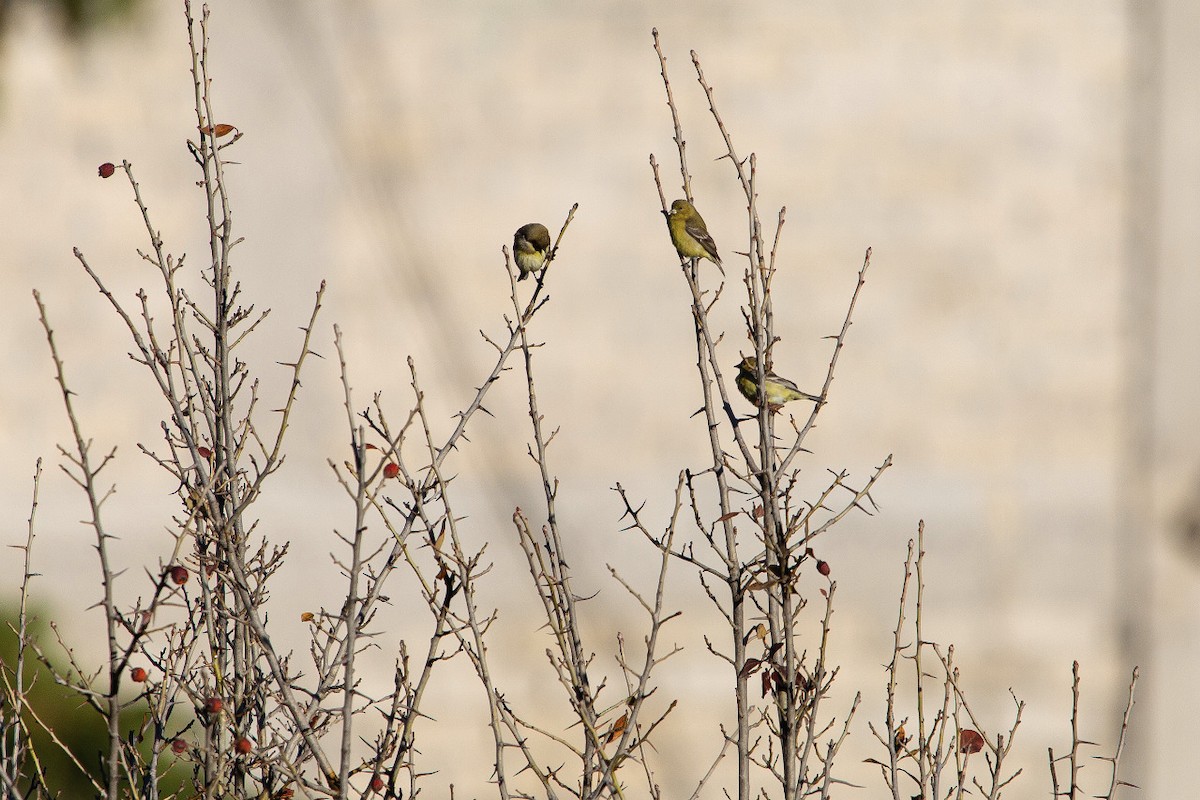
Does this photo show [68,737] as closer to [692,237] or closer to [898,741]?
[692,237]

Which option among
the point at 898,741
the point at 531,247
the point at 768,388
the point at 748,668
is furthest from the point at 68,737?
the point at 898,741

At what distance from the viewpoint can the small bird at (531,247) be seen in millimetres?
3494

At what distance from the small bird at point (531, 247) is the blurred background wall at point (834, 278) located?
8.86 ft

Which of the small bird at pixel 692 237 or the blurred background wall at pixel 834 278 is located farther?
the blurred background wall at pixel 834 278

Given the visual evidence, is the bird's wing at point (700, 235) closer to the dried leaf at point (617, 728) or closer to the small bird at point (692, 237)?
the small bird at point (692, 237)

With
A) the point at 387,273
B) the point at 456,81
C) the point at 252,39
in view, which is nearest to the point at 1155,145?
the point at 456,81

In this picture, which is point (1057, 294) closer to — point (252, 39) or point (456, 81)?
Answer: point (456, 81)

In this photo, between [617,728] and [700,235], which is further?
[700,235]

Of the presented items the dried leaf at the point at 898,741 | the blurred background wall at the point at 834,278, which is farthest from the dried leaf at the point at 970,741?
the blurred background wall at the point at 834,278

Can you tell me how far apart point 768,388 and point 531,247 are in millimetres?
924

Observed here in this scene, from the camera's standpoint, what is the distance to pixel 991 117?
21.2 ft

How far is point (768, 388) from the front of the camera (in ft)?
13.2

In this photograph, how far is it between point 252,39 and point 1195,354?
5.01 meters

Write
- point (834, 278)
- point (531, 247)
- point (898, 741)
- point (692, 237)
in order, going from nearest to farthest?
1. point (898, 741)
2. point (531, 247)
3. point (692, 237)
4. point (834, 278)
